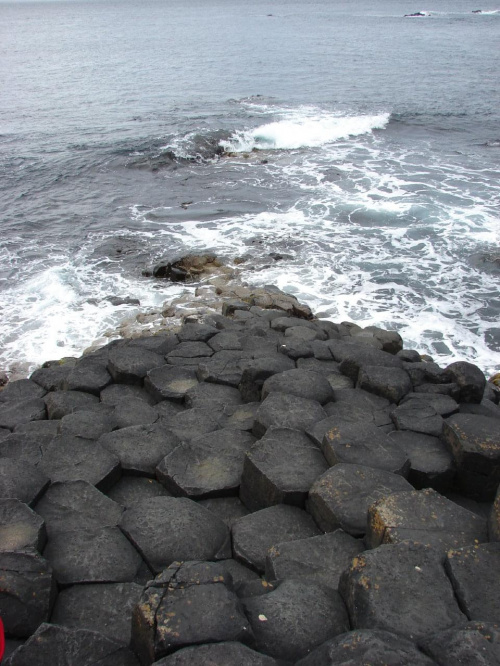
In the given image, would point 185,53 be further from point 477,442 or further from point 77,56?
point 477,442

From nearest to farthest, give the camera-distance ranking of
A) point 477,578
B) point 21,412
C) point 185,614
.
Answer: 1. point 185,614
2. point 477,578
3. point 21,412

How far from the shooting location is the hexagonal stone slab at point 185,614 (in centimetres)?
250

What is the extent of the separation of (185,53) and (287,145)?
35.4 m

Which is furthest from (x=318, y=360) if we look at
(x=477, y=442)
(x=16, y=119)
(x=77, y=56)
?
(x=77, y=56)

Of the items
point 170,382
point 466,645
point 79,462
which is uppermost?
point 466,645

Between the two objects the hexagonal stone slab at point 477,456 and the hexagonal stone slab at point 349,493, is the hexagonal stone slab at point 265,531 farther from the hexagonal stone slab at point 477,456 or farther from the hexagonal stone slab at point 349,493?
the hexagonal stone slab at point 477,456

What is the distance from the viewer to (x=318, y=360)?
6.69 m

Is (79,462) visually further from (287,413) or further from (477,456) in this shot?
(477,456)

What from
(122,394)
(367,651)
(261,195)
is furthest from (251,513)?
(261,195)

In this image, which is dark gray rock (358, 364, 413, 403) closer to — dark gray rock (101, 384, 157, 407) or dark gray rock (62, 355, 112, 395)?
dark gray rock (101, 384, 157, 407)

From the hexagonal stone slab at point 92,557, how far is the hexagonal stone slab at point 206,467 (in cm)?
73

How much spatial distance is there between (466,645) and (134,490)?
2730 millimetres

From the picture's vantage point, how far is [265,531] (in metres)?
3.71

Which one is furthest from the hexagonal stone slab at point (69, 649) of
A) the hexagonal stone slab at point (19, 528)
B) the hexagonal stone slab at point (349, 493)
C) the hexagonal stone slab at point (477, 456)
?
the hexagonal stone slab at point (477, 456)
